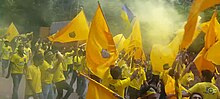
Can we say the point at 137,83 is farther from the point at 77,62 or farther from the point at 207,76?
the point at 77,62

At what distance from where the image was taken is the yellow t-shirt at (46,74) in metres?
11.5

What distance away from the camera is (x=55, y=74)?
1162 centimetres

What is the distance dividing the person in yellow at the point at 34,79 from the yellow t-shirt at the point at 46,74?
18cm

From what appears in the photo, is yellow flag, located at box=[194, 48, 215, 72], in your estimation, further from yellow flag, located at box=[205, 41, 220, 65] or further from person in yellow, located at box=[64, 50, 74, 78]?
person in yellow, located at box=[64, 50, 74, 78]

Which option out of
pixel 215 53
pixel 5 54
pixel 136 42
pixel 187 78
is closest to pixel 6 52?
pixel 5 54

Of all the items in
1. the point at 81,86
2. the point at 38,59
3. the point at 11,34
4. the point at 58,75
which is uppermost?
the point at 11,34

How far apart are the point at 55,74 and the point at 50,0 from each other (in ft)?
69.2

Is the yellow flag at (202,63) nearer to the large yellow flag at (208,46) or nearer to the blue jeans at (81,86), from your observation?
the large yellow flag at (208,46)

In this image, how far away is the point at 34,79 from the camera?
11.1m

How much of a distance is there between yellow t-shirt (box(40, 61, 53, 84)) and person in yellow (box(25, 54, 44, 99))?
18cm

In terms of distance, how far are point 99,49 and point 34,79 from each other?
244 cm

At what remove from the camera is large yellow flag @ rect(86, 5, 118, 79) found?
9047mm

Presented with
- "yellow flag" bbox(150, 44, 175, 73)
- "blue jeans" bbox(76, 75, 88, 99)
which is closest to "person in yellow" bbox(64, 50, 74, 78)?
"blue jeans" bbox(76, 75, 88, 99)

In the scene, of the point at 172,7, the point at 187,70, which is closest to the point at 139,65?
the point at 187,70
